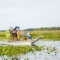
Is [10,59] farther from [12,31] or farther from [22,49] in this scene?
[12,31]

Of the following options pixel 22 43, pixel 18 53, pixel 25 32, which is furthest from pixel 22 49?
pixel 25 32

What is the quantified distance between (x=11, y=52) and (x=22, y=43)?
347 cm

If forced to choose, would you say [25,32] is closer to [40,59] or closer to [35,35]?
[35,35]

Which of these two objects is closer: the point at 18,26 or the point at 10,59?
the point at 10,59

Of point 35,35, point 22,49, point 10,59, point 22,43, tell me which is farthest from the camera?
point 35,35

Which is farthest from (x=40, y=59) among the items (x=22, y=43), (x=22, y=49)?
(x=22, y=43)

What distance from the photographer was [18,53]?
31.6ft

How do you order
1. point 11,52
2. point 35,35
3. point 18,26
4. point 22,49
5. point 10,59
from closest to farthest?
point 10,59 < point 11,52 < point 22,49 < point 18,26 < point 35,35

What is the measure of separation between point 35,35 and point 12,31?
4734 mm

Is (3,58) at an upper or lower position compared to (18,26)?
lower

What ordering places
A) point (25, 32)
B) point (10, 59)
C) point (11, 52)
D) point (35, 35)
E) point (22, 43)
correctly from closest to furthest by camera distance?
point (10, 59) < point (11, 52) < point (22, 43) < point (25, 32) < point (35, 35)

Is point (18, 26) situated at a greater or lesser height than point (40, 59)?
greater

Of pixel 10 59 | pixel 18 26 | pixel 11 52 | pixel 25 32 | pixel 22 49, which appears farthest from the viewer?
pixel 25 32

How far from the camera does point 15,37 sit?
1413 centimetres
